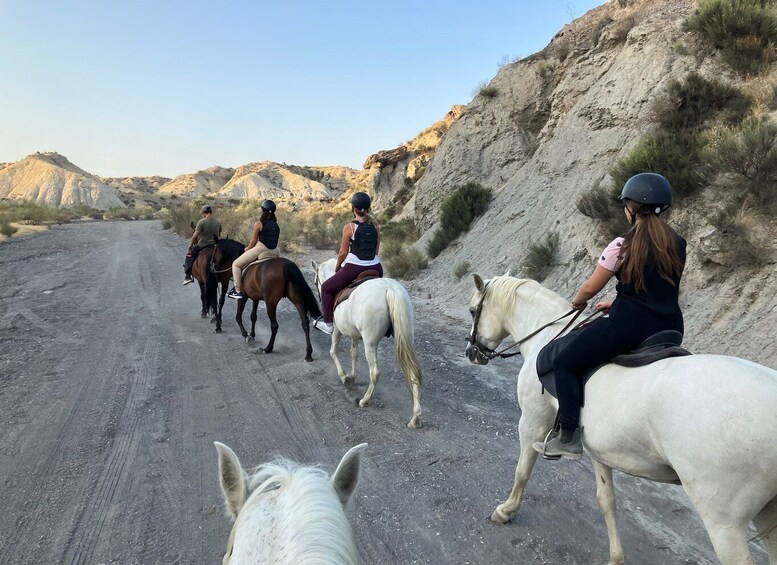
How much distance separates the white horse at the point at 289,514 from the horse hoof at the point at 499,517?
2067mm

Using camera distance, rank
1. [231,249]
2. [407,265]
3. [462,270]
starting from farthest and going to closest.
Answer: [407,265]
[462,270]
[231,249]

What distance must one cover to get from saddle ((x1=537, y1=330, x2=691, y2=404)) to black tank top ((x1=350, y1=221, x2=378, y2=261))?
3.62 m

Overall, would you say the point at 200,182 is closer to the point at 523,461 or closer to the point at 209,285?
the point at 209,285

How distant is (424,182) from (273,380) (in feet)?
48.9

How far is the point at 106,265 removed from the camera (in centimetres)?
1609

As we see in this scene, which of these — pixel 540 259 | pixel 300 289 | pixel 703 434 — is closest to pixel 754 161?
pixel 540 259

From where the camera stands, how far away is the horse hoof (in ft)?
11.1

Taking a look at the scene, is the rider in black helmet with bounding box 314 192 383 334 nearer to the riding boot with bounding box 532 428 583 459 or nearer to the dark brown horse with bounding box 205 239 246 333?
the riding boot with bounding box 532 428 583 459

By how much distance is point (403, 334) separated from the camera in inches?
207

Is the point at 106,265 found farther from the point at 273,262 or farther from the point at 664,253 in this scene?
the point at 664,253

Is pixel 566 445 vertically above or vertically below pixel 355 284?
below

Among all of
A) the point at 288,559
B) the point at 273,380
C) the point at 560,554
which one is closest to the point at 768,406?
the point at 560,554

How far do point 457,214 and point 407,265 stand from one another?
2641 millimetres

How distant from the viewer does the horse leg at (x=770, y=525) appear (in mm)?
2215
